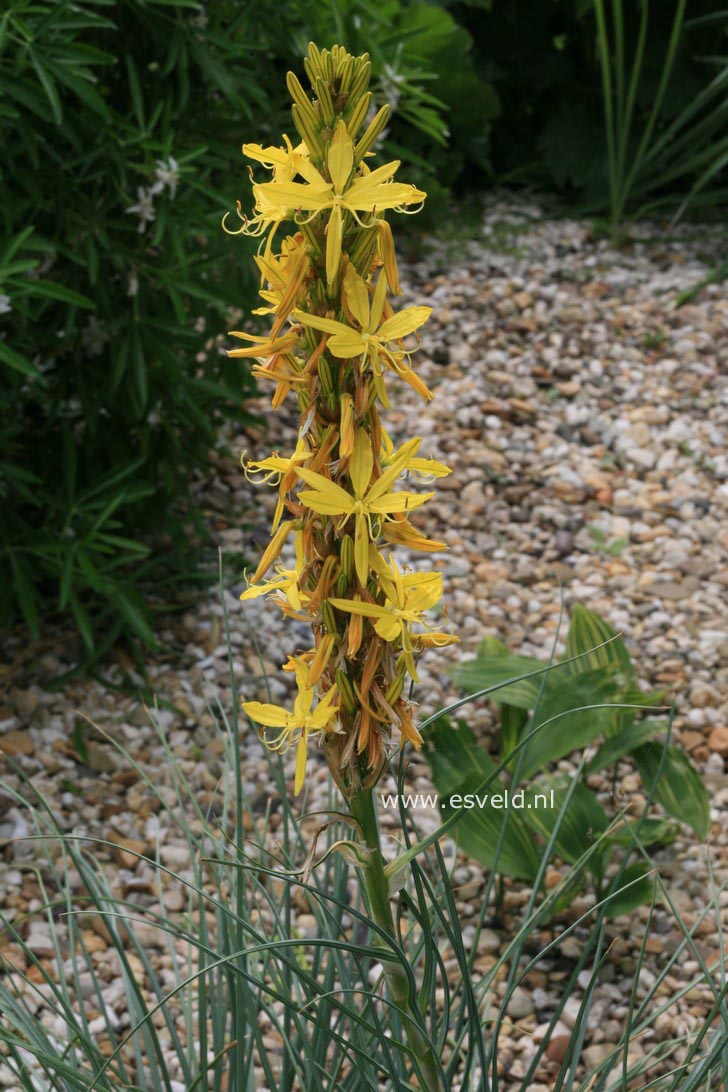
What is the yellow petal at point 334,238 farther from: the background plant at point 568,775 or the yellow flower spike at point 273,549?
the background plant at point 568,775

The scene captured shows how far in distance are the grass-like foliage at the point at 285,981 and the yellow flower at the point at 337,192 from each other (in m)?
0.46

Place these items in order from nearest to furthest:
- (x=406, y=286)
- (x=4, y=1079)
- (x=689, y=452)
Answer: (x=4, y=1079), (x=689, y=452), (x=406, y=286)

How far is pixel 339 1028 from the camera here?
1.56 m

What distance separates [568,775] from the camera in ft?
7.02

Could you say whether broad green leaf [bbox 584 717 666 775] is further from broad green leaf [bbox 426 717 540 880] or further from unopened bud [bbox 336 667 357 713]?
unopened bud [bbox 336 667 357 713]

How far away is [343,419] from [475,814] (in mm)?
1342

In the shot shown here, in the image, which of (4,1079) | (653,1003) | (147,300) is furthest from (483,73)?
(4,1079)

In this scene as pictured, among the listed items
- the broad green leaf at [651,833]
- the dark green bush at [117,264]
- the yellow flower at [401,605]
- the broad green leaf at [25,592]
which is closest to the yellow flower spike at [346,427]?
the yellow flower at [401,605]

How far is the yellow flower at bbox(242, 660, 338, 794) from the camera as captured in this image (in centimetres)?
94

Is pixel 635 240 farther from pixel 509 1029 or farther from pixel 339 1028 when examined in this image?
pixel 339 1028

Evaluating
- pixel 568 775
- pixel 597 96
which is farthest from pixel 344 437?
pixel 597 96

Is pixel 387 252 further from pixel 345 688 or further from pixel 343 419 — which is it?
pixel 345 688

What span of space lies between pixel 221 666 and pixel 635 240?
2395 mm

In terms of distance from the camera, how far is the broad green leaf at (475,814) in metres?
2.05
